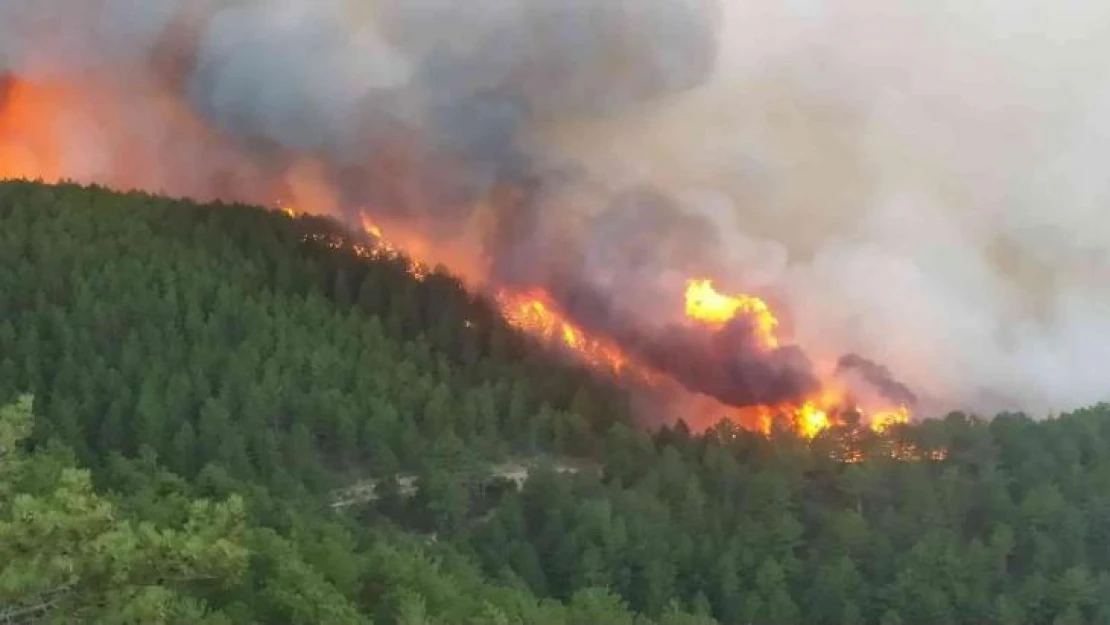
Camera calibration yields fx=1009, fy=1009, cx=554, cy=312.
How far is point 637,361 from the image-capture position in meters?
22.0

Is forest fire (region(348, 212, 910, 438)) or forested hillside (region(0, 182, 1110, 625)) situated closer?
forested hillside (region(0, 182, 1110, 625))

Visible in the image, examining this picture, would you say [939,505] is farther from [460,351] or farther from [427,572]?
[460,351]

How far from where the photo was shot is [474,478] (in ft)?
54.0

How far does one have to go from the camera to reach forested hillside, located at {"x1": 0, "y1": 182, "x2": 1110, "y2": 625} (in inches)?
444

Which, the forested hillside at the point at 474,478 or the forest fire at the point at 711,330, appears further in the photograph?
the forest fire at the point at 711,330

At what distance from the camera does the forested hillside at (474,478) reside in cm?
1127

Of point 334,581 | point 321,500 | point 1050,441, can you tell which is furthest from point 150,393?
point 1050,441

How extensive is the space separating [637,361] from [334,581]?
12.7 metres

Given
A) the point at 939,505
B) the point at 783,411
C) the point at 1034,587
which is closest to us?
the point at 1034,587

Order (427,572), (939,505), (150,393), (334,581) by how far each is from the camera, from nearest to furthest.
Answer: (334,581) → (427,572) → (939,505) → (150,393)

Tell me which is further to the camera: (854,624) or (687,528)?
(687,528)

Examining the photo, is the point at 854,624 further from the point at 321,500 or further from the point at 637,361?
the point at 637,361

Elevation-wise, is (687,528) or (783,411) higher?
(783,411)

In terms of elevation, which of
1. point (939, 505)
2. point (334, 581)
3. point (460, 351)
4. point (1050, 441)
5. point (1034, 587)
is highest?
point (460, 351)
